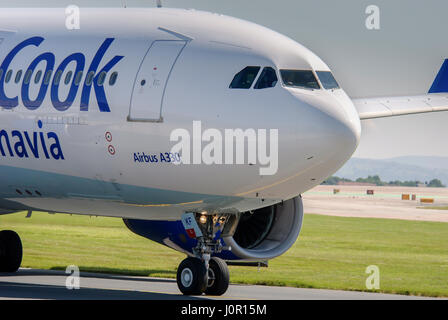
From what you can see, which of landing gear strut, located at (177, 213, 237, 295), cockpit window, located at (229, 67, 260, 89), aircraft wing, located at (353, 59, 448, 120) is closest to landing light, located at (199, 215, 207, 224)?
landing gear strut, located at (177, 213, 237, 295)

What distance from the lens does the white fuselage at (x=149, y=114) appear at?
50.3 ft

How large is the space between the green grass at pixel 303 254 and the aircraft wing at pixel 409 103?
3609 mm

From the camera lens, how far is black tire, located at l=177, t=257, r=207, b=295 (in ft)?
55.2

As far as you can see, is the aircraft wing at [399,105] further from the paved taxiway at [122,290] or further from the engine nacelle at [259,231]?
the paved taxiway at [122,290]

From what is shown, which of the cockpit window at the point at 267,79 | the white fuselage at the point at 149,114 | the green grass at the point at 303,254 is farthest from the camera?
the green grass at the point at 303,254

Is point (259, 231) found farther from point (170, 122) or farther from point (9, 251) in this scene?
point (9, 251)

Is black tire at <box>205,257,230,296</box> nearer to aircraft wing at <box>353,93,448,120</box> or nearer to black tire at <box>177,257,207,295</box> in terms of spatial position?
black tire at <box>177,257,207,295</box>

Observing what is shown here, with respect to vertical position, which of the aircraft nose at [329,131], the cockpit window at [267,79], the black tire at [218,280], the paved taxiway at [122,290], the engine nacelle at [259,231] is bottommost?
the paved taxiway at [122,290]

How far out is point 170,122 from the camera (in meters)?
15.8

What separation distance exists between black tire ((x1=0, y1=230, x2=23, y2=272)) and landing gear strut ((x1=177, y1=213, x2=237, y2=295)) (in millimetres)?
6034

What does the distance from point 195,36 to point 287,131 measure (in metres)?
2.52

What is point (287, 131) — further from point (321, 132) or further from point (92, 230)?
point (92, 230)

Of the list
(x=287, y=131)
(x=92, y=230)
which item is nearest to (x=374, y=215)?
(x=92, y=230)

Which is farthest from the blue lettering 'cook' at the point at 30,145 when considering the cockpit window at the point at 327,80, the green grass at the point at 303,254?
the green grass at the point at 303,254
